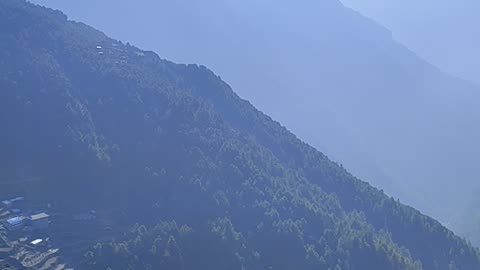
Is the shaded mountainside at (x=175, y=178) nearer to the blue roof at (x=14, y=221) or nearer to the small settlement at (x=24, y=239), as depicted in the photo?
the small settlement at (x=24, y=239)

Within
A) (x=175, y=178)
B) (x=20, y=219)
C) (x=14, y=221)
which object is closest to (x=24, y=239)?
(x=14, y=221)

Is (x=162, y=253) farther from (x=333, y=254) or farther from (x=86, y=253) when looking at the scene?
(x=333, y=254)

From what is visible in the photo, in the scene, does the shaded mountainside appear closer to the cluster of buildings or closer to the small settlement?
the small settlement

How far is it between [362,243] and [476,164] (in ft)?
444

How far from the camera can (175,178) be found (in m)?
67.1

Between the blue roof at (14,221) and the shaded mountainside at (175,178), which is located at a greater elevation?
the shaded mountainside at (175,178)

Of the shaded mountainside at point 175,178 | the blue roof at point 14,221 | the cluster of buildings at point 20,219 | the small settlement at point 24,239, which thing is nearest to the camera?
the small settlement at point 24,239

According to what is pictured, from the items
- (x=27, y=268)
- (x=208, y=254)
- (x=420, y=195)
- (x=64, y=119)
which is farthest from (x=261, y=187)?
(x=420, y=195)

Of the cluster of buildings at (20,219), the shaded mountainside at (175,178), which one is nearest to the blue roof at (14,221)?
the cluster of buildings at (20,219)

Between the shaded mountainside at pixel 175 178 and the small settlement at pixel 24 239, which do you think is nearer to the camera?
the small settlement at pixel 24 239

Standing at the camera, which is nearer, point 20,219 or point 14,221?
point 14,221

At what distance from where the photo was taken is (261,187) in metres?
70.9

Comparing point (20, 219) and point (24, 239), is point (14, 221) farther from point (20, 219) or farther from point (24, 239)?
point (24, 239)

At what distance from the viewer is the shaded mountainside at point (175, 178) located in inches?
2344
